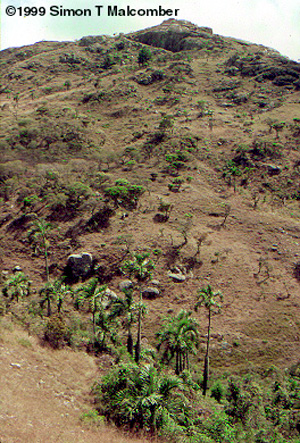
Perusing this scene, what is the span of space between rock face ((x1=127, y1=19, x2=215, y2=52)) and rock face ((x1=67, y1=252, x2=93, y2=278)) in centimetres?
14579

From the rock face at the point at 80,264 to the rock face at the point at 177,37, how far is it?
146 m

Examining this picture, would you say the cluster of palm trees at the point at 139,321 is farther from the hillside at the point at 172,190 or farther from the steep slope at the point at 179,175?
the steep slope at the point at 179,175

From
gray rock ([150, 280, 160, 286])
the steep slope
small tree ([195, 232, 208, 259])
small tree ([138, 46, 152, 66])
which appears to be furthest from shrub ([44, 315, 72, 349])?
small tree ([138, 46, 152, 66])

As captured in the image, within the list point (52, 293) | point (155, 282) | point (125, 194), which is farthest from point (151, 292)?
point (125, 194)

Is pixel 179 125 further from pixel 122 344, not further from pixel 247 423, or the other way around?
pixel 247 423

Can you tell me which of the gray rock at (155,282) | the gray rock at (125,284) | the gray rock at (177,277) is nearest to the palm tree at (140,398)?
the gray rock at (125,284)

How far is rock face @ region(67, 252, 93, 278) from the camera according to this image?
150ft

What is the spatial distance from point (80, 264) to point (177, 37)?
159m

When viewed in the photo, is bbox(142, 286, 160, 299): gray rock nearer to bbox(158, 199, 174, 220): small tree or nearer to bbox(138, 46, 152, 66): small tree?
bbox(158, 199, 174, 220): small tree

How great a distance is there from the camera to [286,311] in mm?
39719

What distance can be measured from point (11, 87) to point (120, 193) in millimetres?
100730

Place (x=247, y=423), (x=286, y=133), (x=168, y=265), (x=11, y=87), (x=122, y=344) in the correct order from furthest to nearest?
(x=11, y=87), (x=286, y=133), (x=168, y=265), (x=122, y=344), (x=247, y=423)

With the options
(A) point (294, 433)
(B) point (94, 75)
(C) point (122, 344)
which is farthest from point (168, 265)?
(B) point (94, 75)

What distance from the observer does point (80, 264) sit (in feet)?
151
